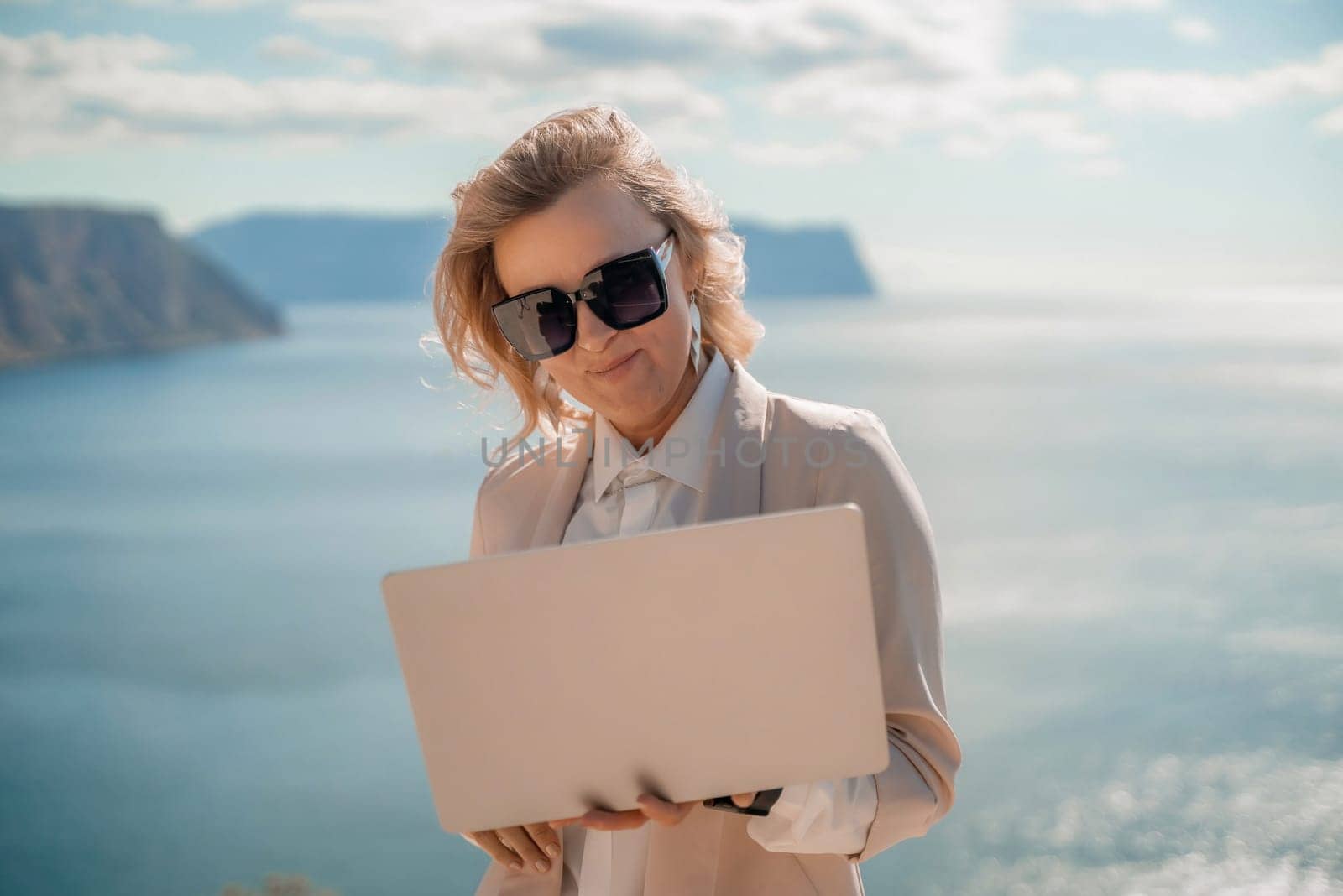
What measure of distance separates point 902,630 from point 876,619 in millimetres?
29

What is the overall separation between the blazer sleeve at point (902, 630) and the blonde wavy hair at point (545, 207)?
283mm

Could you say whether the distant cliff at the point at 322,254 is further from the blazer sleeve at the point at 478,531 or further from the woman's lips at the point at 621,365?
the woman's lips at the point at 621,365

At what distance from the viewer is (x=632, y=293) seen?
1286 millimetres

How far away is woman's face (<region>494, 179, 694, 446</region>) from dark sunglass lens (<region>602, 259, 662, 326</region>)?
20 millimetres

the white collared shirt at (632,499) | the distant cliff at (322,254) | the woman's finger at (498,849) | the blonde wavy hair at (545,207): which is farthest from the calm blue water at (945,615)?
the distant cliff at (322,254)

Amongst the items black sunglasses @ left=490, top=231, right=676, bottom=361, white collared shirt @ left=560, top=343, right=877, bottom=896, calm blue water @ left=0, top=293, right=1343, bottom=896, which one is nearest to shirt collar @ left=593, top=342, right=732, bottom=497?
white collared shirt @ left=560, top=343, right=877, bottom=896

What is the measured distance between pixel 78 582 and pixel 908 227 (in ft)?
25.5

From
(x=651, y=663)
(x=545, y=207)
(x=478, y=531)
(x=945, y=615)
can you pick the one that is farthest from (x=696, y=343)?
(x=945, y=615)

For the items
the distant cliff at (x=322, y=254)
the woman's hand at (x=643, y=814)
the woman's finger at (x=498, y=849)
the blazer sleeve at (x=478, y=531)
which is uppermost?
the distant cliff at (x=322, y=254)

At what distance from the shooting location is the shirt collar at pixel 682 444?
133 centimetres

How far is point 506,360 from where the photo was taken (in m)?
1.55

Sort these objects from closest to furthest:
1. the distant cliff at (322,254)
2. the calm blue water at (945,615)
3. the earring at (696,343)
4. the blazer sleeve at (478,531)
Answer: the earring at (696,343)
the blazer sleeve at (478,531)
the calm blue water at (945,615)
the distant cliff at (322,254)

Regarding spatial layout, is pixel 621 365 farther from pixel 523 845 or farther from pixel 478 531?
pixel 523 845

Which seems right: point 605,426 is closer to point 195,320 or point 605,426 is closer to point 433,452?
point 433,452
